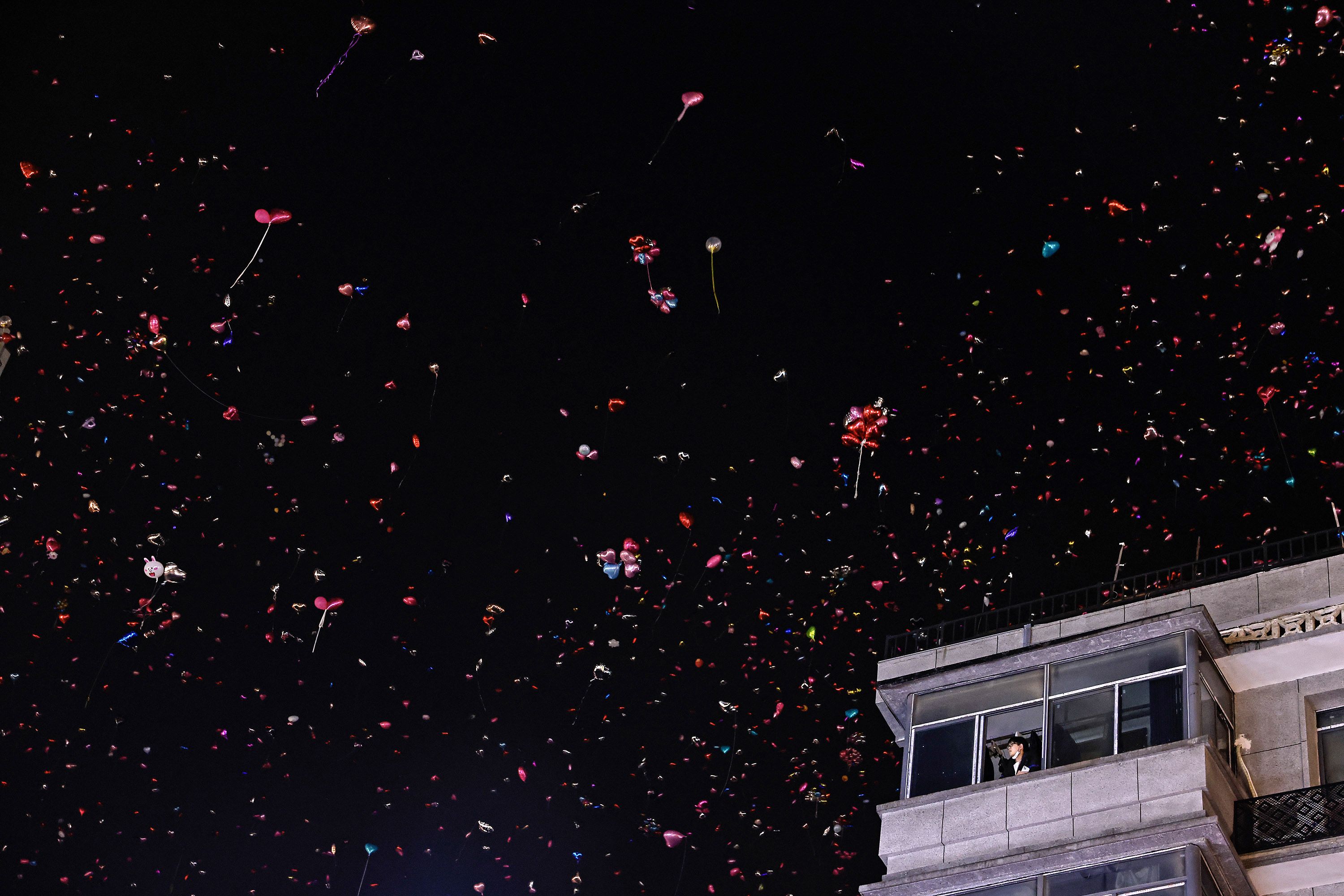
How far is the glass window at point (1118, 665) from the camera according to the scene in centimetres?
1992

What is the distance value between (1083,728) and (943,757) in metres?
1.97

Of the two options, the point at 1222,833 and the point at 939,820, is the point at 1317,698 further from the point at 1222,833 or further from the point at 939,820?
the point at 939,820

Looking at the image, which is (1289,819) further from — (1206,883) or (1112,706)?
(1112,706)

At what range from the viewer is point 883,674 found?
A: 74.4 ft

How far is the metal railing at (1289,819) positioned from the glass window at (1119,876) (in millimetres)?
1187

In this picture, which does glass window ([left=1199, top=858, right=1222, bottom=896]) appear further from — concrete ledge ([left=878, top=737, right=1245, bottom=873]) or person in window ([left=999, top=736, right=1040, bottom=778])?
person in window ([left=999, top=736, right=1040, bottom=778])

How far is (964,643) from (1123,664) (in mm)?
2775

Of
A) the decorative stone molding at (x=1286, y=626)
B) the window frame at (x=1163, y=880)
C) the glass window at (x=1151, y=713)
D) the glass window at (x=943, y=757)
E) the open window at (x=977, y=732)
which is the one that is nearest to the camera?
the window frame at (x=1163, y=880)

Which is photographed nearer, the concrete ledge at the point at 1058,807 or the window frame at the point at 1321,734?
the concrete ledge at the point at 1058,807

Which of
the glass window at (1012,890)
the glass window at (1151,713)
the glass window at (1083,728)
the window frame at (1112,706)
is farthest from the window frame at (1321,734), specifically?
the glass window at (1012,890)

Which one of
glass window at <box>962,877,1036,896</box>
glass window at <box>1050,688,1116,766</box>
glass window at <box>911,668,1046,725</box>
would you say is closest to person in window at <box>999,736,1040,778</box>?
glass window at <box>1050,688,1116,766</box>

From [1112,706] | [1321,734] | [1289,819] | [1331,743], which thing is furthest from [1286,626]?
[1289,819]

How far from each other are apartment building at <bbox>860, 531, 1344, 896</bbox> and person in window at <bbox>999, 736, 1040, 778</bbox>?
0.07 ft

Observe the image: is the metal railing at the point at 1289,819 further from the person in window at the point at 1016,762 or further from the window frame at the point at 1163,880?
the person in window at the point at 1016,762
